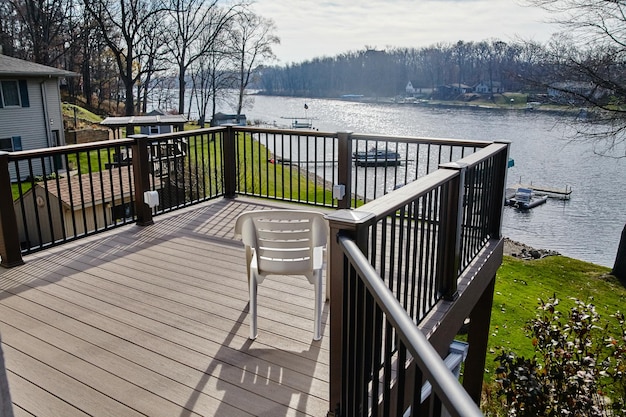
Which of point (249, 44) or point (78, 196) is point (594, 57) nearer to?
point (78, 196)

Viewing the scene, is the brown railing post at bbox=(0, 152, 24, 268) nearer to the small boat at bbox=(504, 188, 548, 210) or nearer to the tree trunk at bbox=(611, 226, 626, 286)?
the tree trunk at bbox=(611, 226, 626, 286)

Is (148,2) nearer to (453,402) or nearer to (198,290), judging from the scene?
(198,290)

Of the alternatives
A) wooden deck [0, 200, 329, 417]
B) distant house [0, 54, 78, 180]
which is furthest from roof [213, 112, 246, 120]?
wooden deck [0, 200, 329, 417]

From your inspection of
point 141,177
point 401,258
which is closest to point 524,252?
point 141,177

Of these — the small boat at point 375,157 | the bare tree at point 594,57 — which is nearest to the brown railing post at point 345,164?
the small boat at point 375,157

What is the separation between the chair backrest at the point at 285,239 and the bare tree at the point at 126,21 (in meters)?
21.8

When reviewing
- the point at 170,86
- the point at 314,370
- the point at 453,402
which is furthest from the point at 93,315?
the point at 170,86

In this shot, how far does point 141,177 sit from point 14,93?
15647 mm

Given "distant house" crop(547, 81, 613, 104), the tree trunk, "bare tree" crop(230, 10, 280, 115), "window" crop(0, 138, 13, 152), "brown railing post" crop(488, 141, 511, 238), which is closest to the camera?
"brown railing post" crop(488, 141, 511, 238)

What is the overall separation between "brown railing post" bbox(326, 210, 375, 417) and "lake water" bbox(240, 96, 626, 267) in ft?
44.9

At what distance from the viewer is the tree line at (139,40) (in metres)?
23.2

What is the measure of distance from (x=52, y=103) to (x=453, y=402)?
69.9ft

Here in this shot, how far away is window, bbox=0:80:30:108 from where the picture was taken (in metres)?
17.1

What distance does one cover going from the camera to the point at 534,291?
12.5 m
